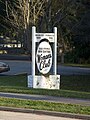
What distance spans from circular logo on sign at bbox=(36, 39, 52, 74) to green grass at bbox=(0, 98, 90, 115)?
3788 millimetres

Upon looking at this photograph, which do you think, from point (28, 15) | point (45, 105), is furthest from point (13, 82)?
point (45, 105)

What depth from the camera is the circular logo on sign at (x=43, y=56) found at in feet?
59.9

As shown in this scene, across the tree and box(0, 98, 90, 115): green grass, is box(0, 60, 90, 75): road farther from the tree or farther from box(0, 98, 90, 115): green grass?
box(0, 98, 90, 115): green grass

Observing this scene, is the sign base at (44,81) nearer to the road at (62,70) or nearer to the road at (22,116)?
the road at (22,116)

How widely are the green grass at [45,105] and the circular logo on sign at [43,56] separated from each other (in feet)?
12.4

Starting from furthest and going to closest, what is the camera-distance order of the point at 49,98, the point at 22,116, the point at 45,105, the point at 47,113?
1. the point at 49,98
2. the point at 45,105
3. the point at 47,113
4. the point at 22,116

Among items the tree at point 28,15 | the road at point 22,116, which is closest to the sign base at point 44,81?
the road at point 22,116

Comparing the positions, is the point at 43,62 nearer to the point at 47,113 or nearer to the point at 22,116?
the point at 47,113

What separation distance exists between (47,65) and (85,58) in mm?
33567

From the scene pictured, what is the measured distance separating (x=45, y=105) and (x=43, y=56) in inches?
202

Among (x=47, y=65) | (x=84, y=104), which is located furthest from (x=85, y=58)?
(x=84, y=104)

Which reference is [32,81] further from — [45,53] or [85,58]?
[85,58]

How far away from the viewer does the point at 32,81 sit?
60.2 feet

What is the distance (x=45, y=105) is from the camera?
44.1 feet
